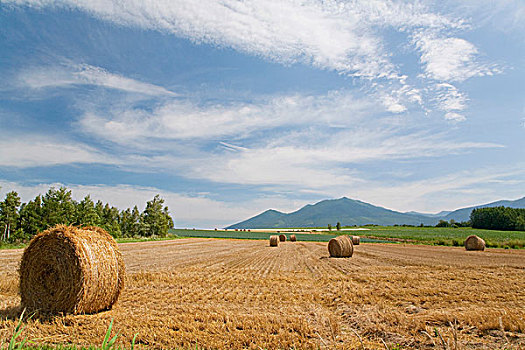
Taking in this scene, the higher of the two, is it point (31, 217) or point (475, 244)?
point (31, 217)

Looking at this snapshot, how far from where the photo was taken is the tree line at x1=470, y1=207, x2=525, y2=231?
327 ft

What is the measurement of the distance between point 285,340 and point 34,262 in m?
6.88

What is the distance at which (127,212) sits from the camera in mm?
84750

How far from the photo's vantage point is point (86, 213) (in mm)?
57000

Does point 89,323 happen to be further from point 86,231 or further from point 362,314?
point 362,314

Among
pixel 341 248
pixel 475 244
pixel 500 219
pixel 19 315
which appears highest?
pixel 500 219

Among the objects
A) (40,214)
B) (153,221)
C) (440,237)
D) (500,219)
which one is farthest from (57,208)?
(500,219)

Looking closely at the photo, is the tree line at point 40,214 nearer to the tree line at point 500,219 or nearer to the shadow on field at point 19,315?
the shadow on field at point 19,315

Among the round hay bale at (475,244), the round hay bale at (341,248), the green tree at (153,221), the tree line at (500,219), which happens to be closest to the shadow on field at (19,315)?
the round hay bale at (341,248)

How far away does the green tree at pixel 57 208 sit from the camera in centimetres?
5194

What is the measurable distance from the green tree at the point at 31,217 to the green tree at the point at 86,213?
517 cm

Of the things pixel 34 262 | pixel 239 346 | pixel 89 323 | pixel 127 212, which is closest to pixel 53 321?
pixel 89 323

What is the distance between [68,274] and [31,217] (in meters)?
52.4

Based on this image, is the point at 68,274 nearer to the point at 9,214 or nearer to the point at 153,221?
the point at 9,214
